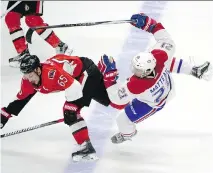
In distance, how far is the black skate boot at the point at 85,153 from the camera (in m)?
3.13

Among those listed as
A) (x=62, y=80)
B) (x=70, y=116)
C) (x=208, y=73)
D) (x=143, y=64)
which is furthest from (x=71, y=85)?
(x=208, y=73)

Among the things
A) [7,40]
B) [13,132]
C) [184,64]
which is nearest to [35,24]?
[7,40]

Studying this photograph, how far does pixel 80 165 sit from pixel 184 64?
2.69ft

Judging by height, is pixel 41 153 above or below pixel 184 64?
below

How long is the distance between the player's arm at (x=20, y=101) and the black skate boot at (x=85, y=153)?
42 cm

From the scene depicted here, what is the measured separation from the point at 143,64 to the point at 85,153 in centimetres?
62

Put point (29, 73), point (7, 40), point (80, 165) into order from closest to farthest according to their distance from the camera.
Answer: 1. point (29, 73)
2. point (80, 165)
3. point (7, 40)

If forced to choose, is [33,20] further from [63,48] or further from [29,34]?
[63,48]

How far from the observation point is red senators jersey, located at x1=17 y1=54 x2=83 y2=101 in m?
2.93

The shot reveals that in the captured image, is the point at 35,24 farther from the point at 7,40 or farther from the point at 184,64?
the point at 184,64

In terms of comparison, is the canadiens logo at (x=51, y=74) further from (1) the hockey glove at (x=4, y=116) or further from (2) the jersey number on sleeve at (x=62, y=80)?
(1) the hockey glove at (x=4, y=116)

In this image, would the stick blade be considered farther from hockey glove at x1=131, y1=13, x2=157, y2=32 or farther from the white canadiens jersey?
the white canadiens jersey

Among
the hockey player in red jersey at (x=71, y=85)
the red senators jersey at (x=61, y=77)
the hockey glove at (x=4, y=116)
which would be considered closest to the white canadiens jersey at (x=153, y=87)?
the hockey player in red jersey at (x=71, y=85)

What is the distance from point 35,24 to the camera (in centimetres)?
414
